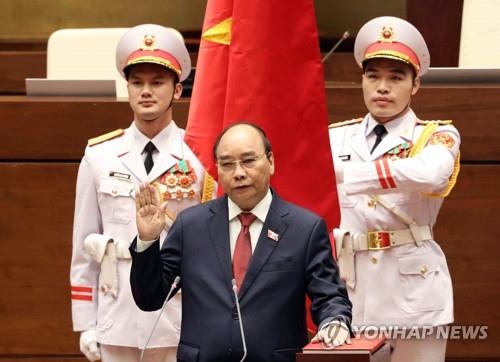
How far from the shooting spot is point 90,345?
3.96m

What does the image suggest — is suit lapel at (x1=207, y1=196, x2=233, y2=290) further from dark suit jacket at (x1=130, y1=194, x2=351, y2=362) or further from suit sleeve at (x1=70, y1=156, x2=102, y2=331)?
suit sleeve at (x1=70, y1=156, x2=102, y2=331)

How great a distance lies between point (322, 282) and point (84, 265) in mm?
1080

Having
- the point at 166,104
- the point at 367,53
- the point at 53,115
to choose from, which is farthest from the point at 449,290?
the point at 53,115

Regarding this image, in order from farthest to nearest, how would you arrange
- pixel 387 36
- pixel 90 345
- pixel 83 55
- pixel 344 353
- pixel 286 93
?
1. pixel 83 55
2. pixel 387 36
3. pixel 90 345
4. pixel 286 93
5. pixel 344 353

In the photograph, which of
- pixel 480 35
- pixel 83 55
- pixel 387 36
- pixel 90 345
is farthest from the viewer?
pixel 83 55

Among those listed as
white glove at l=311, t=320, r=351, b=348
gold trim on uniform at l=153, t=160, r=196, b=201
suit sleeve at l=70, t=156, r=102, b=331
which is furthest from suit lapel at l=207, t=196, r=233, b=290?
suit sleeve at l=70, t=156, r=102, b=331

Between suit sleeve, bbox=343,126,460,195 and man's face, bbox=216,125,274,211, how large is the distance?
680 millimetres

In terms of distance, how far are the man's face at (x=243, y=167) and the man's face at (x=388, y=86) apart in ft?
2.74

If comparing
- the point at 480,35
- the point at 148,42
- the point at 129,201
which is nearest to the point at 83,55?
the point at 480,35

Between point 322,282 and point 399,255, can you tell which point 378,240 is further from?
point 322,282

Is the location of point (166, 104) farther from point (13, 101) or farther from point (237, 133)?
point (13, 101)

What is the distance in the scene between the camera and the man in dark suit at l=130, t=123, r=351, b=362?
3.17 metres

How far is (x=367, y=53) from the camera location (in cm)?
406

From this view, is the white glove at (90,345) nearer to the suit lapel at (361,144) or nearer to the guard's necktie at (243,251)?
the guard's necktie at (243,251)
